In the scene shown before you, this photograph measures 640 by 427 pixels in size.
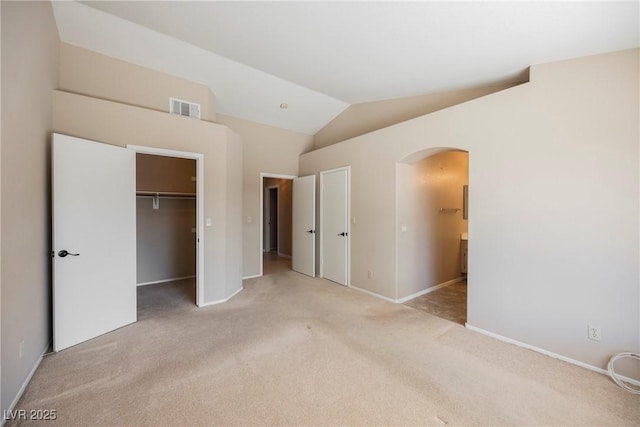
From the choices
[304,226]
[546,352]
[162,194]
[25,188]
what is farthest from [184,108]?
[546,352]

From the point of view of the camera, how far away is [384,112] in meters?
4.39

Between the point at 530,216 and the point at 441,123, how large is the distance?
4.59ft

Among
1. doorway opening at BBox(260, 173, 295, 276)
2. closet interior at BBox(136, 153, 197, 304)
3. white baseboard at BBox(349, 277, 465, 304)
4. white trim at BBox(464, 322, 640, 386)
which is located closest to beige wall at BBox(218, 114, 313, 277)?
doorway opening at BBox(260, 173, 295, 276)

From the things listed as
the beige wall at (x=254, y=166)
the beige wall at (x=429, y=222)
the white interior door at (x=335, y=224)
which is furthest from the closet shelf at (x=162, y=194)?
the beige wall at (x=429, y=222)

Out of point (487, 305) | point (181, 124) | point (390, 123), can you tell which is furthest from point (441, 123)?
point (181, 124)

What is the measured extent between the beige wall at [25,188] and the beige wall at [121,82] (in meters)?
0.50

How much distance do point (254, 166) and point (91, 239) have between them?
2.93 m

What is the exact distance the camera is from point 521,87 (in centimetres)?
253

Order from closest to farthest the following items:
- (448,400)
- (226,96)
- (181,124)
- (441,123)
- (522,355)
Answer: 1. (448,400)
2. (522,355)
3. (441,123)
4. (181,124)
5. (226,96)

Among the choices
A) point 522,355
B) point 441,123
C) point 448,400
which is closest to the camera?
point 448,400

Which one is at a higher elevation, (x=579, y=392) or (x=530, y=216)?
(x=530, y=216)

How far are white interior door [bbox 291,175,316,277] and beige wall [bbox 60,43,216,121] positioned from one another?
210cm

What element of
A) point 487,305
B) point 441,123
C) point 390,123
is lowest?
point 487,305

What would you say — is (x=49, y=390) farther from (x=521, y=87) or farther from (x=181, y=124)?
(x=521, y=87)
